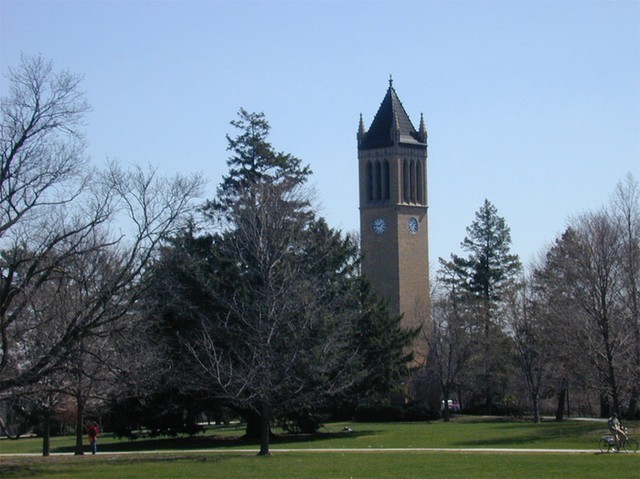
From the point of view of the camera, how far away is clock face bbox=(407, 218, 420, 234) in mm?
79688

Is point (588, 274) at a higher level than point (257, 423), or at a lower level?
higher

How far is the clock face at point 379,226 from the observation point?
79.1 metres

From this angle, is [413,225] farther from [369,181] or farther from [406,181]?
[369,181]

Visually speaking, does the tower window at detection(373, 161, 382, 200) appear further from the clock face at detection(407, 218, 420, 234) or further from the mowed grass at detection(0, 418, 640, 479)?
the mowed grass at detection(0, 418, 640, 479)

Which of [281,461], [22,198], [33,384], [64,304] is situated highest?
[22,198]

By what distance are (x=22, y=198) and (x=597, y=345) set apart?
2479cm

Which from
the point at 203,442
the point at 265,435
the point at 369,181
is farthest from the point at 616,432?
the point at 369,181

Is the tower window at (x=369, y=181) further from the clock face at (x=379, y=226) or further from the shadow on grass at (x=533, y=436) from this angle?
the shadow on grass at (x=533, y=436)

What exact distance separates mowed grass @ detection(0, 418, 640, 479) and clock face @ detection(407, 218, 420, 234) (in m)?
37.1

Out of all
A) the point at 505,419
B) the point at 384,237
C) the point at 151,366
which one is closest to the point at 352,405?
the point at 151,366

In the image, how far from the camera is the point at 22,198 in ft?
93.5

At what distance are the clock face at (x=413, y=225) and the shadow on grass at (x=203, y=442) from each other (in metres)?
33.1

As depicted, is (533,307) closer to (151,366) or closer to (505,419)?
(505,419)

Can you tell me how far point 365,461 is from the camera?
98.1 ft
